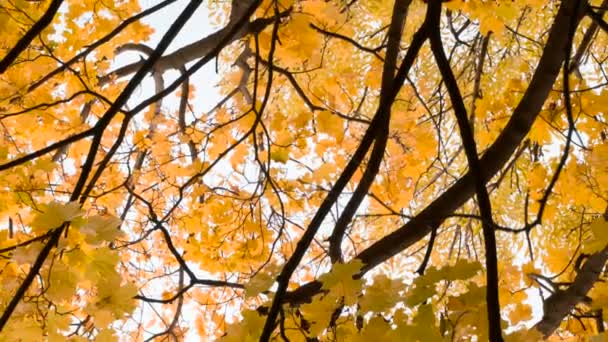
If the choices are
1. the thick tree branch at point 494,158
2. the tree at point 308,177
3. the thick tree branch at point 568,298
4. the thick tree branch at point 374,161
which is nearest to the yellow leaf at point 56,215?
the tree at point 308,177

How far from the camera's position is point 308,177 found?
1.80 m

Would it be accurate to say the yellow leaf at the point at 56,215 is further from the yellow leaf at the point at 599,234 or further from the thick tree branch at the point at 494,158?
the yellow leaf at the point at 599,234

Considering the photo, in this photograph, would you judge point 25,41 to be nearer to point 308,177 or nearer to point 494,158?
point 494,158

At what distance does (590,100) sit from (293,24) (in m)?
0.72

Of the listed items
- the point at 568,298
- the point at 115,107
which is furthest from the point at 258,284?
the point at 568,298

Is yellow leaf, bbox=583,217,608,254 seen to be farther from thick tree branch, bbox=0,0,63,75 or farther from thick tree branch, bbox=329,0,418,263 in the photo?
thick tree branch, bbox=0,0,63,75

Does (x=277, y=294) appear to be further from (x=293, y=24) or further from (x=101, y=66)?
(x=101, y=66)

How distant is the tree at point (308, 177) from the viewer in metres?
0.78

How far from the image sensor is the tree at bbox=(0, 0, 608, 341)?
0.78 meters

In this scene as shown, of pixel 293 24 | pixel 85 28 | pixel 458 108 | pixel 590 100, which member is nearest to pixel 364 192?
pixel 293 24

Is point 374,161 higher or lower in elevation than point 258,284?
higher

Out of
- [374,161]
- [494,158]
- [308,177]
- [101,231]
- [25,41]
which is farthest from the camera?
[308,177]

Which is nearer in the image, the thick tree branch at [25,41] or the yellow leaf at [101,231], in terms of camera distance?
the thick tree branch at [25,41]

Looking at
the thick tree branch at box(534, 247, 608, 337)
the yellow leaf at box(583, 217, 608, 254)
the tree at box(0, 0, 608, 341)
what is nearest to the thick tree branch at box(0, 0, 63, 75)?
the tree at box(0, 0, 608, 341)
